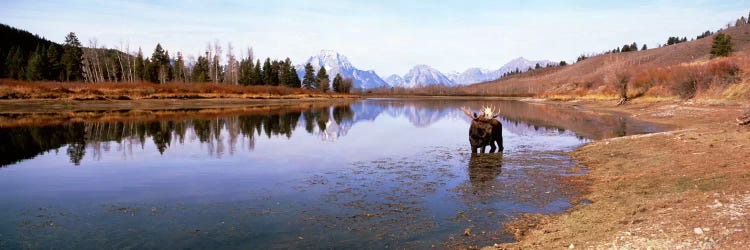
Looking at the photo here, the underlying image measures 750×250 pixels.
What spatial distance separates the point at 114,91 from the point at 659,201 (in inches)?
2528

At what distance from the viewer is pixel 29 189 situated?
1326 cm

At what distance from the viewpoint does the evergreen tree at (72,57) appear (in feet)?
347

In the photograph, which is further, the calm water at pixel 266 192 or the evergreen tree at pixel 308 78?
the evergreen tree at pixel 308 78

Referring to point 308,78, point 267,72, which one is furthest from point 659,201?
point 308,78

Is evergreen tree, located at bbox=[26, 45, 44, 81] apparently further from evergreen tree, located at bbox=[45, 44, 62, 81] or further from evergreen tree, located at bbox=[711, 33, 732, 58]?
evergreen tree, located at bbox=[711, 33, 732, 58]

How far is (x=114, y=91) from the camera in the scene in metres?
61.0

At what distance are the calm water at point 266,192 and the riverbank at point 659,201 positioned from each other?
0.79 m

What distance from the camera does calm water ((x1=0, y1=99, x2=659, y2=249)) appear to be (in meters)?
9.23

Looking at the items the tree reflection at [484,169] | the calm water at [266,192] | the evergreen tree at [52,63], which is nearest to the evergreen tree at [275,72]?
the evergreen tree at [52,63]

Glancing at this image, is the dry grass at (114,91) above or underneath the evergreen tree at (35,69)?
underneath

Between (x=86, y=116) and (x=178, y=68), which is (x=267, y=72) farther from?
(x=86, y=116)

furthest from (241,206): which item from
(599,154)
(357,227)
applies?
(599,154)

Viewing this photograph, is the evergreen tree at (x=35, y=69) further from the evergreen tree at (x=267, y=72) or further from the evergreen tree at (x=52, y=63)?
the evergreen tree at (x=267, y=72)

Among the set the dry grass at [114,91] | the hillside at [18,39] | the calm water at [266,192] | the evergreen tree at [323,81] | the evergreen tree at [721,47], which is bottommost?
the calm water at [266,192]
